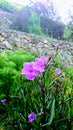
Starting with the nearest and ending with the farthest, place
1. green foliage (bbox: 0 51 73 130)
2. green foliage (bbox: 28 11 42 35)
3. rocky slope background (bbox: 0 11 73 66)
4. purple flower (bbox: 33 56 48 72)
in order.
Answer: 1. purple flower (bbox: 33 56 48 72)
2. green foliage (bbox: 0 51 73 130)
3. rocky slope background (bbox: 0 11 73 66)
4. green foliage (bbox: 28 11 42 35)

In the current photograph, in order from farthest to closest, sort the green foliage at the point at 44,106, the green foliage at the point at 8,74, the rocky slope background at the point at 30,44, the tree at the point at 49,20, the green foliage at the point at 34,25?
the tree at the point at 49,20 < the green foliage at the point at 34,25 < the rocky slope background at the point at 30,44 < the green foliage at the point at 8,74 < the green foliage at the point at 44,106

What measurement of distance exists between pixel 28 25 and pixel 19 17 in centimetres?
115

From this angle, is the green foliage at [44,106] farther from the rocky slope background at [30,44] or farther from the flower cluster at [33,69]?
the rocky slope background at [30,44]

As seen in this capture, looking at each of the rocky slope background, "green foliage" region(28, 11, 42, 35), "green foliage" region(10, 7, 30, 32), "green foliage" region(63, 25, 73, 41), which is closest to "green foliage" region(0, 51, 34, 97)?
the rocky slope background

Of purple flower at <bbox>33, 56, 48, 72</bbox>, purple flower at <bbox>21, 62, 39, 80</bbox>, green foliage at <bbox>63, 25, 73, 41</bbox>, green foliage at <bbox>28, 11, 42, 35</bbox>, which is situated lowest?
green foliage at <bbox>63, 25, 73, 41</bbox>

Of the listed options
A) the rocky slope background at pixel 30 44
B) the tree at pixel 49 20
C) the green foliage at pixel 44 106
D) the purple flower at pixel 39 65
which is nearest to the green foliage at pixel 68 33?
the tree at pixel 49 20

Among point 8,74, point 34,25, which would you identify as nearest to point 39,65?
point 8,74

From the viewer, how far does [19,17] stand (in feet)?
40.3

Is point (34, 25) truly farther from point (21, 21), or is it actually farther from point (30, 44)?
point (30, 44)

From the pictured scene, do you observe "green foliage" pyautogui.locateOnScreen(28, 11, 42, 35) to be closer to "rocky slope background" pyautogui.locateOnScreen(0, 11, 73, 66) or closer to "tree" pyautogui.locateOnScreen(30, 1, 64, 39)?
"tree" pyautogui.locateOnScreen(30, 1, 64, 39)

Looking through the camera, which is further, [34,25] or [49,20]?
[49,20]

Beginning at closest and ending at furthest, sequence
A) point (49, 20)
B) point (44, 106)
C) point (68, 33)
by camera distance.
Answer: point (44, 106) → point (68, 33) → point (49, 20)

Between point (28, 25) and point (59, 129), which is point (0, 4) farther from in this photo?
point (59, 129)

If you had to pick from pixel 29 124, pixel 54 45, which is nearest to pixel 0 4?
pixel 54 45
